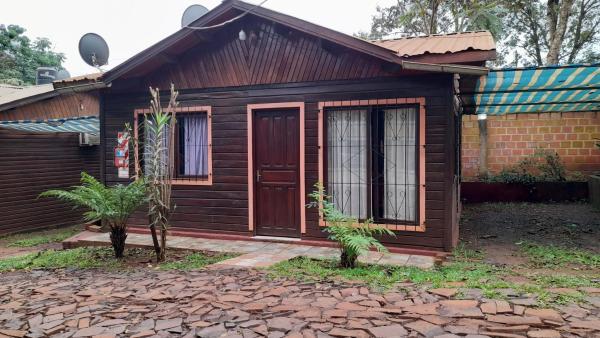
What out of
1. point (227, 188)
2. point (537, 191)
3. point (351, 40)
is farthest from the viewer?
point (537, 191)

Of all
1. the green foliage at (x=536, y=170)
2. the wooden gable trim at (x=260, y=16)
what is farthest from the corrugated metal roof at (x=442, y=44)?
the green foliage at (x=536, y=170)

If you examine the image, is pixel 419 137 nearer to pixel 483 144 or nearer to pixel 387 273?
pixel 387 273

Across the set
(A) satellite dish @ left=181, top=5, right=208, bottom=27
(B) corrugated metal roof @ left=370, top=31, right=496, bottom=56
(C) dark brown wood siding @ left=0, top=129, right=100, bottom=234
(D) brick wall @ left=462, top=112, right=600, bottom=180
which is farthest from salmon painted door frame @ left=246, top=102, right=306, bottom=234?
(D) brick wall @ left=462, top=112, right=600, bottom=180

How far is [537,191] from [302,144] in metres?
7.97

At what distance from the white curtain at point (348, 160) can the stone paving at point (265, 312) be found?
84.3 inches

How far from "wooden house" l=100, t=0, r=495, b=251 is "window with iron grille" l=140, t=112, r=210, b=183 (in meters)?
0.02

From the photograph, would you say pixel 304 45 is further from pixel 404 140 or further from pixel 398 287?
pixel 398 287

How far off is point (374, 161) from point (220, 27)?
3.13 meters

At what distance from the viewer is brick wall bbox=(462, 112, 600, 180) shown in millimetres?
11336

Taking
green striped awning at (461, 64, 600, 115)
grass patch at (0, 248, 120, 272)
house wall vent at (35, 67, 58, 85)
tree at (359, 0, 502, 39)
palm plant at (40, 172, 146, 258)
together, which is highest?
tree at (359, 0, 502, 39)

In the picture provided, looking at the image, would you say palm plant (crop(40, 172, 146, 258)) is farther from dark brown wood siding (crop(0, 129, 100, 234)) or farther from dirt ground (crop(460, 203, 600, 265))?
dirt ground (crop(460, 203, 600, 265))

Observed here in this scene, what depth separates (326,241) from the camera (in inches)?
249

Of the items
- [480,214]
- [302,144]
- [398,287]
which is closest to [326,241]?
[302,144]

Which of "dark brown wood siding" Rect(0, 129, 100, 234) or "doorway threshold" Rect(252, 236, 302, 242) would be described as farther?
"dark brown wood siding" Rect(0, 129, 100, 234)
